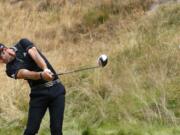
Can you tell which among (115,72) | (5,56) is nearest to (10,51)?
(5,56)

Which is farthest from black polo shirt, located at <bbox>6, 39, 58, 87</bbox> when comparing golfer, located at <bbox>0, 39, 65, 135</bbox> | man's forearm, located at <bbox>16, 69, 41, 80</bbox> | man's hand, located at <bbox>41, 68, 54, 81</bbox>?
man's hand, located at <bbox>41, 68, 54, 81</bbox>

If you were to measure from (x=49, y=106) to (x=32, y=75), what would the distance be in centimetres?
59

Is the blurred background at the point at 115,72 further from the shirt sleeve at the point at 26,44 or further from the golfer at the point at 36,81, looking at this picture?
the shirt sleeve at the point at 26,44

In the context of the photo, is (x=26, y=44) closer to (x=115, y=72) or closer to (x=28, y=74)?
(x=28, y=74)

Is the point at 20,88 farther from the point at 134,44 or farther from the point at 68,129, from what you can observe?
the point at 134,44

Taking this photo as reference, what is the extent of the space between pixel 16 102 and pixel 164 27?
413cm

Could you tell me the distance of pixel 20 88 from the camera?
31.8ft

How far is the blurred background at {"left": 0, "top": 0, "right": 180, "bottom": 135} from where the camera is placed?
317 inches

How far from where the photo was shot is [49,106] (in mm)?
6762

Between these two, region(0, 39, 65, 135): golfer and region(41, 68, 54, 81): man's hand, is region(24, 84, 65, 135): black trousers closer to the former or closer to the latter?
region(0, 39, 65, 135): golfer

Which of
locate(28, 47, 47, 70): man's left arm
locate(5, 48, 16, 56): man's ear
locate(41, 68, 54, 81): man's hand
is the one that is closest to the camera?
locate(41, 68, 54, 81): man's hand

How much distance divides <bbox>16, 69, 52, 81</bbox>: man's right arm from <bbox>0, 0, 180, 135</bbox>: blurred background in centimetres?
163

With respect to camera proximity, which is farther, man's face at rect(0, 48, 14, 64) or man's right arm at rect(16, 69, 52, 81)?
man's face at rect(0, 48, 14, 64)

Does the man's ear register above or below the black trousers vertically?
above
